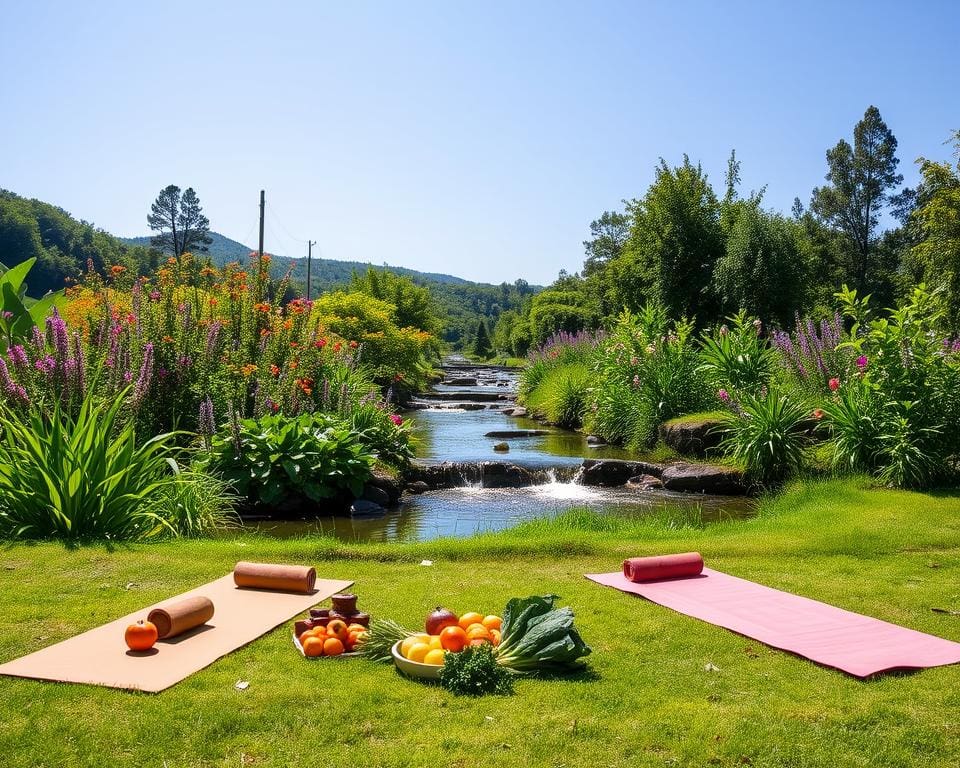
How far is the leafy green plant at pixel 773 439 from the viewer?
11.0 meters

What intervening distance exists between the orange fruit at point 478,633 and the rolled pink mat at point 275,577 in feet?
5.35

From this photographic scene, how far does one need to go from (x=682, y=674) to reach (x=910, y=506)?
18.4 feet

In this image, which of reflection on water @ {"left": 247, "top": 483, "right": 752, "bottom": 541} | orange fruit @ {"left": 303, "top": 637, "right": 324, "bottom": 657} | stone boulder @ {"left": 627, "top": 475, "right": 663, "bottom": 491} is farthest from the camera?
stone boulder @ {"left": 627, "top": 475, "right": 663, "bottom": 491}

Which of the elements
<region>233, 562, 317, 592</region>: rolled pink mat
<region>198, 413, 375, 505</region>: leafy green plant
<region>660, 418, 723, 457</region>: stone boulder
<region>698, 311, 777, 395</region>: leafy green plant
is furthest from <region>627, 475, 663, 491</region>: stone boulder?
<region>233, 562, 317, 592</region>: rolled pink mat

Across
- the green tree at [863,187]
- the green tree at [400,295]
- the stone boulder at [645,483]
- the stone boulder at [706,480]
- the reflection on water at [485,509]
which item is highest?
the green tree at [863,187]

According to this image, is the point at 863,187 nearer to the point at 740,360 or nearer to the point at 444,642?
the point at 740,360

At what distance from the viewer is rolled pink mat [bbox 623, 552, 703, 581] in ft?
18.9

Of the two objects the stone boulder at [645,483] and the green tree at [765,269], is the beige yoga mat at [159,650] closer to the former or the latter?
the stone boulder at [645,483]

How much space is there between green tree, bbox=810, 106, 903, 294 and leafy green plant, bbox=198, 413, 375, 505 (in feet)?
139

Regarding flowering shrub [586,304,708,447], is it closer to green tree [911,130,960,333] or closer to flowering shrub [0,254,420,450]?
flowering shrub [0,254,420,450]

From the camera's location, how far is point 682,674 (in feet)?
13.1

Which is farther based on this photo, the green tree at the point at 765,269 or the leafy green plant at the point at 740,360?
the green tree at the point at 765,269

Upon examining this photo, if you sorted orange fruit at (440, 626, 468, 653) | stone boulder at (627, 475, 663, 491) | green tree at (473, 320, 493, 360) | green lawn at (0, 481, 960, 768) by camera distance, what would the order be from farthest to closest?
green tree at (473, 320, 493, 360)
stone boulder at (627, 475, 663, 491)
orange fruit at (440, 626, 468, 653)
green lawn at (0, 481, 960, 768)

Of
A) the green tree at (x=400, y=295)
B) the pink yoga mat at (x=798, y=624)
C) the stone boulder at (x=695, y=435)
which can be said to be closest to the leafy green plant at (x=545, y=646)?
the pink yoga mat at (x=798, y=624)
